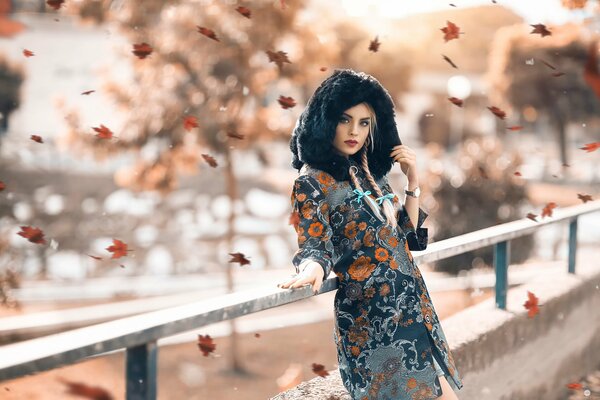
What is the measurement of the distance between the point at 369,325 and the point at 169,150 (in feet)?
30.9

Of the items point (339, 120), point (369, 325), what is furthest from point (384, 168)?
point (369, 325)

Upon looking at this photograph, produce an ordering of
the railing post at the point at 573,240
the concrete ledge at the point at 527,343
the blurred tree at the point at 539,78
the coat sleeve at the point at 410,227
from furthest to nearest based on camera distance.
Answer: the blurred tree at the point at 539,78, the railing post at the point at 573,240, the concrete ledge at the point at 527,343, the coat sleeve at the point at 410,227

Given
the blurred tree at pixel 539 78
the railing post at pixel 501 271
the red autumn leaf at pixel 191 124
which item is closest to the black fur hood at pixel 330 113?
the railing post at pixel 501 271

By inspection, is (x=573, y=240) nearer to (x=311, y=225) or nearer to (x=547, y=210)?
(x=547, y=210)

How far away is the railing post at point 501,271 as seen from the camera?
3545 mm

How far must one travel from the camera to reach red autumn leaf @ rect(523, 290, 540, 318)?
11.9 ft

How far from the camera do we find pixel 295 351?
942cm

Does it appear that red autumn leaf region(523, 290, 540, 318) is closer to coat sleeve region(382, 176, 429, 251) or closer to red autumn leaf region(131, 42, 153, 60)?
coat sleeve region(382, 176, 429, 251)

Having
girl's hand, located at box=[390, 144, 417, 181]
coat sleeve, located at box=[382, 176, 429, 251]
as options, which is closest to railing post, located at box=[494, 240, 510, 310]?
coat sleeve, located at box=[382, 176, 429, 251]

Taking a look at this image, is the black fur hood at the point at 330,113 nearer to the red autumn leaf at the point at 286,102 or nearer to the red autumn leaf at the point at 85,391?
the red autumn leaf at the point at 85,391

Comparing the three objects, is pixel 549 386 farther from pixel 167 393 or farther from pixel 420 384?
pixel 167 393

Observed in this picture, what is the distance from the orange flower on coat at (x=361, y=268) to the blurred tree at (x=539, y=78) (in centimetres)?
1812

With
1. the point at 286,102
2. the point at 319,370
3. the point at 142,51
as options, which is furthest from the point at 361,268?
the point at 142,51

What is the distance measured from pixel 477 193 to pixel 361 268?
841 centimetres
